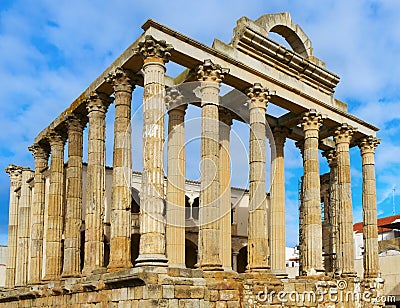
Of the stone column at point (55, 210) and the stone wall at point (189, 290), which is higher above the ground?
the stone column at point (55, 210)

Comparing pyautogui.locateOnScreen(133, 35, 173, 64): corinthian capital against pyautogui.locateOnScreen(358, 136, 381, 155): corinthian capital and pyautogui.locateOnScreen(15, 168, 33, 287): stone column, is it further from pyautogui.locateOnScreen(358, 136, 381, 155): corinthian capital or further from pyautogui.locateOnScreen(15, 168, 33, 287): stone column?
pyautogui.locateOnScreen(15, 168, 33, 287): stone column

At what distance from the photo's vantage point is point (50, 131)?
27.5 meters

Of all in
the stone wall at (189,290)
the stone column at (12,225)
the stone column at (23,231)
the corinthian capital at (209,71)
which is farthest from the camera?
the stone column at (12,225)

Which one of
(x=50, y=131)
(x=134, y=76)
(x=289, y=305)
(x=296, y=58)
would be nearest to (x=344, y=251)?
(x=289, y=305)

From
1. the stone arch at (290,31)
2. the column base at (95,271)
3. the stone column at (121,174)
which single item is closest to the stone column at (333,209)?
the stone arch at (290,31)

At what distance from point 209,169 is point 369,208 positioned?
1167 cm

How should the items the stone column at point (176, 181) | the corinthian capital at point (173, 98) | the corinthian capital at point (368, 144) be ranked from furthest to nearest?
1. the corinthian capital at point (368, 144)
2. the corinthian capital at point (173, 98)
3. the stone column at point (176, 181)

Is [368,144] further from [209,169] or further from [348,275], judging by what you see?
[209,169]

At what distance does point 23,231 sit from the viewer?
3134 centimetres

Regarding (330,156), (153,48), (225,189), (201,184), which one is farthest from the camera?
(330,156)

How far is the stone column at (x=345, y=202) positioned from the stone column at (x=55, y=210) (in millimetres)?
13039

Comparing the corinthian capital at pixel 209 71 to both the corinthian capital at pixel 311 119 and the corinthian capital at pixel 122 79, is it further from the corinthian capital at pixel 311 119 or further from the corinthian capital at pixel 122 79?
the corinthian capital at pixel 311 119

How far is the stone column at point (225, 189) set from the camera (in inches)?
936

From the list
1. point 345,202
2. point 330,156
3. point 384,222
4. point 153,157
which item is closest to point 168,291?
point 153,157
